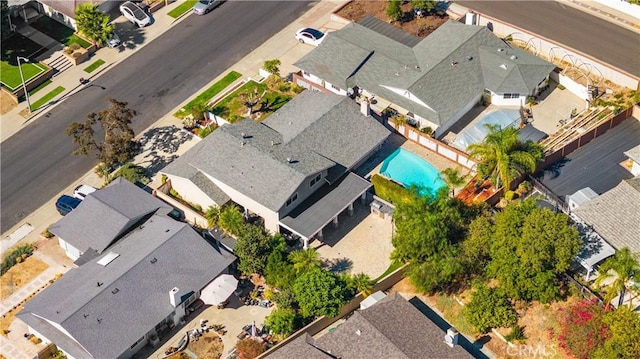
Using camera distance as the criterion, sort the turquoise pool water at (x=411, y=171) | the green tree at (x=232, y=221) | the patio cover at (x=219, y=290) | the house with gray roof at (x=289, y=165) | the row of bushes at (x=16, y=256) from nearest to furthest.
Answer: the patio cover at (x=219, y=290), the green tree at (x=232, y=221), the house with gray roof at (x=289, y=165), the row of bushes at (x=16, y=256), the turquoise pool water at (x=411, y=171)

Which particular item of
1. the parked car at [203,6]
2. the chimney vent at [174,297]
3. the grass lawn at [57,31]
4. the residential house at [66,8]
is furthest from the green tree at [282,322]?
the residential house at [66,8]

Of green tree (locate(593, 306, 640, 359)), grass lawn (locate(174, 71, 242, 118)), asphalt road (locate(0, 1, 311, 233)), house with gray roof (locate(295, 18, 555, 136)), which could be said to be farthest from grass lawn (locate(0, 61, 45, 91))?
green tree (locate(593, 306, 640, 359))

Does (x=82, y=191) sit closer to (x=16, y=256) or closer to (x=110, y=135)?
(x=110, y=135)

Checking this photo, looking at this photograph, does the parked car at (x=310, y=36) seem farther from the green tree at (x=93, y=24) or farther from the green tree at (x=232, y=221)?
the green tree at (x=232, y=221)

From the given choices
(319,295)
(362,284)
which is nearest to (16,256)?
(319,295)

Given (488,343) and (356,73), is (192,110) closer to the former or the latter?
(356,73)

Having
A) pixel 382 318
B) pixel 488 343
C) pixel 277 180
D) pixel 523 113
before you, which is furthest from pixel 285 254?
pixel 523 113
